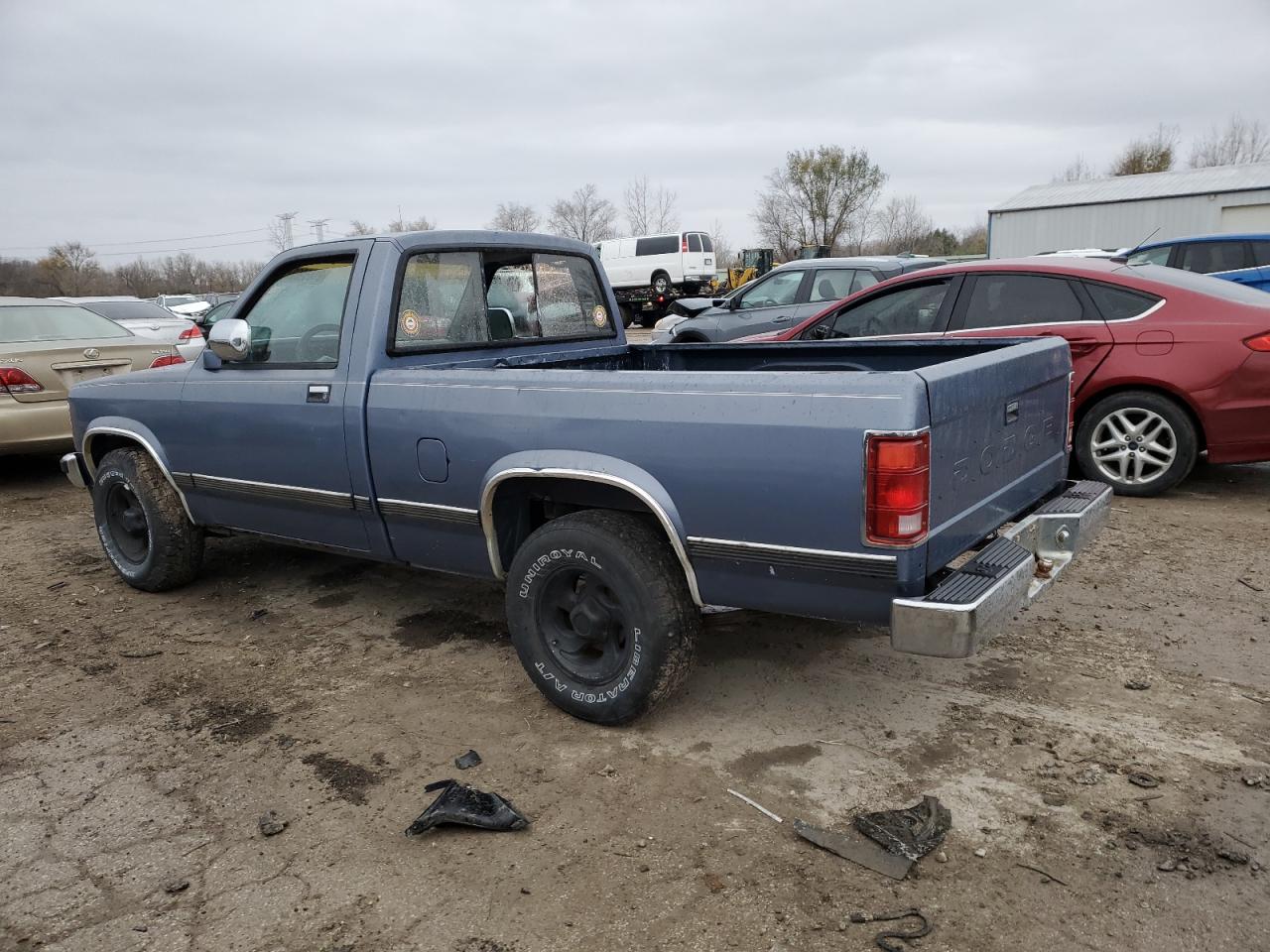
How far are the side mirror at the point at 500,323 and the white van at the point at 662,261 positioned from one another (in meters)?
23.2

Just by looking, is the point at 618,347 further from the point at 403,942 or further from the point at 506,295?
the point at 403,942

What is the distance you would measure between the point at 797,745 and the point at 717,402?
127cm

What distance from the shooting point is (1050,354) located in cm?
362

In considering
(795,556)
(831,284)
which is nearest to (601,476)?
(795,556)

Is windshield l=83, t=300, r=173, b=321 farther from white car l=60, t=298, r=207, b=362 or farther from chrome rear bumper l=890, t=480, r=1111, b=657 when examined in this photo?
chrome rear bumper l=890, t=480, r=1111, b=657

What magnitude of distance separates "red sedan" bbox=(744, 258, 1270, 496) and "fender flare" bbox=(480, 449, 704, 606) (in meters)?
4.10

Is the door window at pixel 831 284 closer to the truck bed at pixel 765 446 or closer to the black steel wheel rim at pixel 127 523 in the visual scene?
the truck bed at pixel 765 446

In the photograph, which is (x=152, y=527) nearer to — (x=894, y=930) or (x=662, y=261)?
(x=894, y=930)

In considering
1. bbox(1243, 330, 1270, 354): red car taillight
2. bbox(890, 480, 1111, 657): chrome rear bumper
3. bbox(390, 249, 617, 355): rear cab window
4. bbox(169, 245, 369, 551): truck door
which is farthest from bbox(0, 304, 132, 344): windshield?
bbox(1243, 330, 1270, 354): red car taillight

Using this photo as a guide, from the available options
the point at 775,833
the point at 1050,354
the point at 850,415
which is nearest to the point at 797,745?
the point at 775,833

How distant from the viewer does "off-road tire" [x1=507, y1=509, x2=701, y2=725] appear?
3055 millimetres

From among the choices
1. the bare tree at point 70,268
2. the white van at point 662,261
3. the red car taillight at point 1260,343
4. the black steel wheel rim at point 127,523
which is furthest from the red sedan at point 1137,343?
the bare tree at point 70,268

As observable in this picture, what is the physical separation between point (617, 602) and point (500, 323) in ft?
5.49

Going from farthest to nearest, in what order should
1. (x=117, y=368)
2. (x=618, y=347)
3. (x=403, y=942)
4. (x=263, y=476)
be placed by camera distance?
(x=117, y=368)
(x=618, y=347)
(x=263, y=476)
(x=403, y=942)
